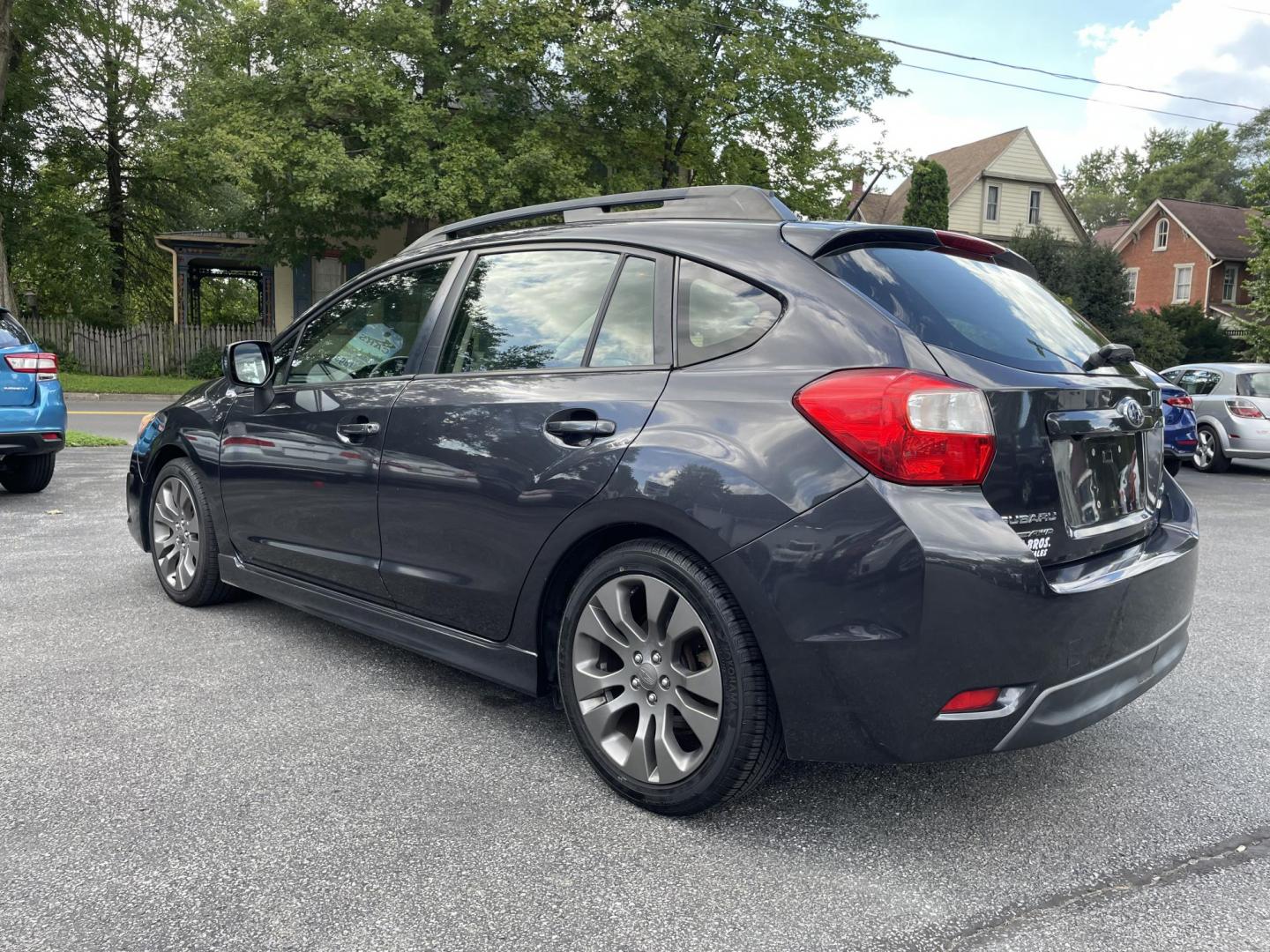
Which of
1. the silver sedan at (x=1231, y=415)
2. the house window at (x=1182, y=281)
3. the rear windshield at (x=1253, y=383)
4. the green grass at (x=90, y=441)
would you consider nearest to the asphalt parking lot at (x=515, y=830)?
the green grass at (x=90, y=441)

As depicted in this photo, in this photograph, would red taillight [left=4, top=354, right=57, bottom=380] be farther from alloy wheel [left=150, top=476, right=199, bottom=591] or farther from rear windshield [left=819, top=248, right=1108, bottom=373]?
rear windshield [left=819, top=248, right=1108, bottom=373]

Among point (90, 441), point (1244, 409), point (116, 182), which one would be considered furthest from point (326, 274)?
point (1244, 409)

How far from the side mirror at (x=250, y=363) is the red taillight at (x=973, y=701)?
317 centimetres

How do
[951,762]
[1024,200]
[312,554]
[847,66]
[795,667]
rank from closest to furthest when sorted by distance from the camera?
[795,667], [951,762], [312,554], [847,66], [1024,200]

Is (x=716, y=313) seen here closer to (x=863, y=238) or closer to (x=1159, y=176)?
(x=863, y=238)

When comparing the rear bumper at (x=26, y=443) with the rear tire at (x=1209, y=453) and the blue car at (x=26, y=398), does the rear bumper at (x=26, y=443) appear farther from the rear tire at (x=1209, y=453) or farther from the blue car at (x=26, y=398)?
Result: the rear tire at (x=1209, y=453)

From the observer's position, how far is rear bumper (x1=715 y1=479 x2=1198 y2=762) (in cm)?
236

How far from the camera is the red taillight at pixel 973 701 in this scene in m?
2.40

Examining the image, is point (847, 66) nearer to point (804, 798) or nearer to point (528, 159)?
point (528, 159)

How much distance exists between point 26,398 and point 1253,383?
48.1ft

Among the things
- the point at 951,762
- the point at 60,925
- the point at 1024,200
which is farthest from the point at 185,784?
the point at 1024,200

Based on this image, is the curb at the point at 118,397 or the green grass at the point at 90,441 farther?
the curb at the point at 118,397

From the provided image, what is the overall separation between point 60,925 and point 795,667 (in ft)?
5.72

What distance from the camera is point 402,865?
8.23 feet
